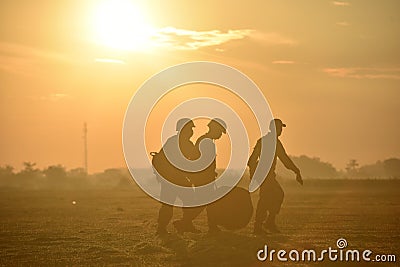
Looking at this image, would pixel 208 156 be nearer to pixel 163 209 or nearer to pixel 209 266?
pixel 163 209

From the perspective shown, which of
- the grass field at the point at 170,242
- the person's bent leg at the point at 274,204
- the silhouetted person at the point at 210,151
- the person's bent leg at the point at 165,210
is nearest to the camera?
the grass field at the point at 170,242

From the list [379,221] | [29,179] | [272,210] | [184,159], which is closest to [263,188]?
[272,210]

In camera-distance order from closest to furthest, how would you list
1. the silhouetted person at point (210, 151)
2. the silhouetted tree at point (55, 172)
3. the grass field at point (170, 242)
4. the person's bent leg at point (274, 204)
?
the grass field at point (170, 242), the silhouetted person at point (210, 151), the person's bent leg at point (274, 204), the silhouetted tree at point (55, 172)

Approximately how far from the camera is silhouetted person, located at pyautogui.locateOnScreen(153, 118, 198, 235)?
20.5 metres

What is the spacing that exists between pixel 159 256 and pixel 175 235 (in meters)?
3.71

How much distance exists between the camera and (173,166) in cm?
2069

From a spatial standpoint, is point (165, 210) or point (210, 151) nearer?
point (210, 151)

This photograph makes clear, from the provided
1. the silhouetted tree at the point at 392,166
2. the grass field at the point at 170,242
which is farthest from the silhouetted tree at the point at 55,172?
the grass field at the point at 170,242

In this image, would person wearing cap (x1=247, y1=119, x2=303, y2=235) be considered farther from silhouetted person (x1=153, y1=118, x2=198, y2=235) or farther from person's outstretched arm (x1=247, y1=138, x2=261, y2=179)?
silhouetted person (x1=153, y1=118, x2=198, y2=235)

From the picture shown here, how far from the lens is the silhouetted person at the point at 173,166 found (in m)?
20.5

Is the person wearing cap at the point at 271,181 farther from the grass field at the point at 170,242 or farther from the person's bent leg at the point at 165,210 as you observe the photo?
the person's bent leg at the point at 165,210

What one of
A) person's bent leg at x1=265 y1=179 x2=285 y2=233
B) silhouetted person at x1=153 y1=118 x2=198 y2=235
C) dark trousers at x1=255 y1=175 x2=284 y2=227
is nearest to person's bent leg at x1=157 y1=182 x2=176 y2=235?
silhouetted person at x1=153 y1=118 x2=198 y2=235

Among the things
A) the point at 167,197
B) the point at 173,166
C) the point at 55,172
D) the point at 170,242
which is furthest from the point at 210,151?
the point at 55,172

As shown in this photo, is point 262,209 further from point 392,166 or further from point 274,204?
point 392,166
